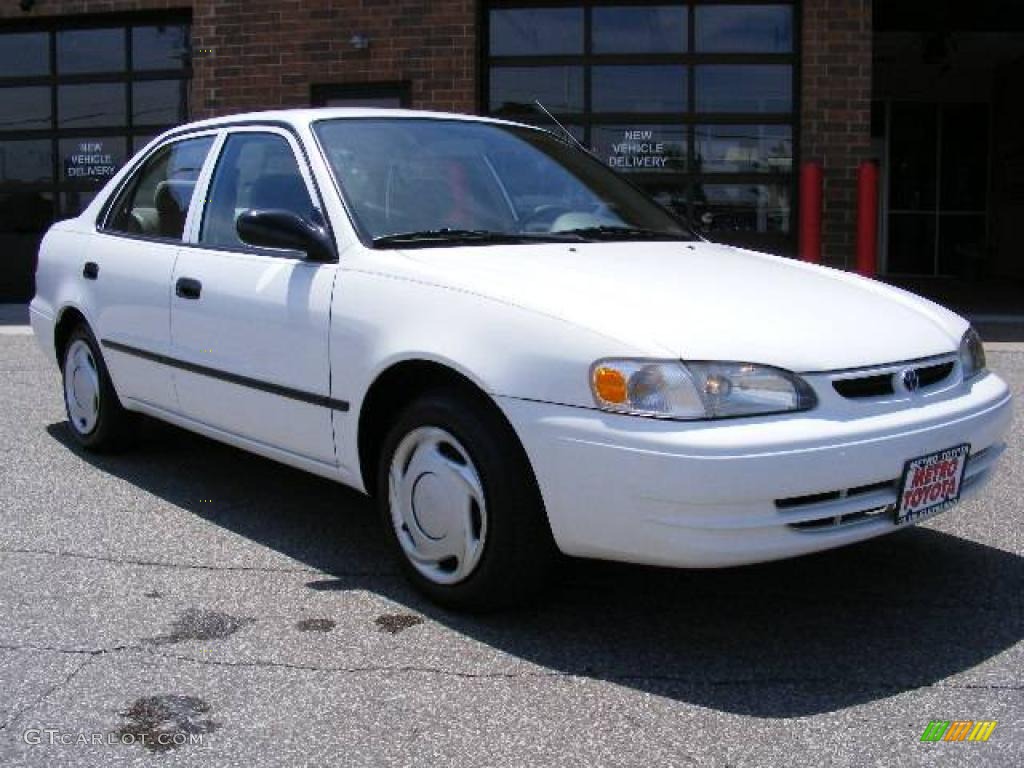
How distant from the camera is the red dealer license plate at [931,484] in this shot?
3.44 m

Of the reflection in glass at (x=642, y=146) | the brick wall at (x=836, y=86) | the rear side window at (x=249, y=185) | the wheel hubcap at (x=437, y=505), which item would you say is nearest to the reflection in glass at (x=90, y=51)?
the reflection in glass at (x=642, y=146)

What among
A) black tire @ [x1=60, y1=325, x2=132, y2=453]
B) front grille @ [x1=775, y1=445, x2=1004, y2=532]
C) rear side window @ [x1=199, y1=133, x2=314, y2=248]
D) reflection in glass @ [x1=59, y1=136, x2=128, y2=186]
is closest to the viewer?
front grille @ [x1=775, y1=445, x2=1004, y2=532]

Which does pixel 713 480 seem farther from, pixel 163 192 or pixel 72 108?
pixel 72 108

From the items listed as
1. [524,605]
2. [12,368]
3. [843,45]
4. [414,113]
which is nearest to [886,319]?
[524,605]

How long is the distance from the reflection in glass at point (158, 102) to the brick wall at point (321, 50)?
44cm

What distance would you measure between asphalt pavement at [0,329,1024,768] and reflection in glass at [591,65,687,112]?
7.10m

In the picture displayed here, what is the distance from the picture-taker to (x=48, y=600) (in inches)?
154

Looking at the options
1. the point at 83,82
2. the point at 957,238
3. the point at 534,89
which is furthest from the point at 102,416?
the point at 957,238

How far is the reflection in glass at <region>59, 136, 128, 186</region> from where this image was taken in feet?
42.3

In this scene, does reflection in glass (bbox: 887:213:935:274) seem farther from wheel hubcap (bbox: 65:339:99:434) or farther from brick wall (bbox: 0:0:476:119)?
wheel hubcap (bbox: 65:339:99:434)

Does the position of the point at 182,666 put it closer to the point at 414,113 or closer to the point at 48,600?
the point at 48,600

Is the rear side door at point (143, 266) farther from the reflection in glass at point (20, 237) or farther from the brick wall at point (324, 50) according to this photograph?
the reflection in glass at point (20, 237)

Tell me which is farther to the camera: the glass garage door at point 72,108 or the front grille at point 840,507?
the glass garage door at point 72,108

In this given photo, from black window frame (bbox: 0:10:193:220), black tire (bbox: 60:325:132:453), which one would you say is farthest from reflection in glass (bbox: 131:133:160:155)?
black tire (bbox: 60:325:132:453)
